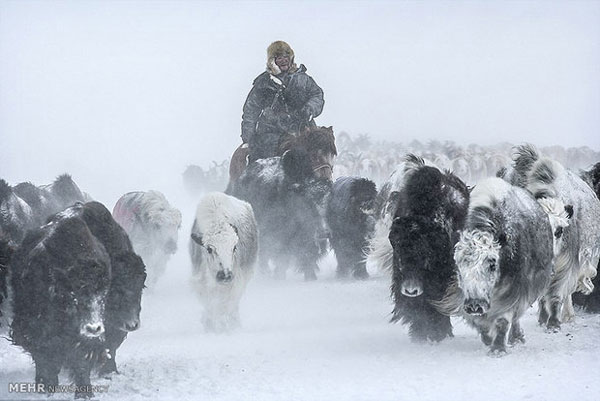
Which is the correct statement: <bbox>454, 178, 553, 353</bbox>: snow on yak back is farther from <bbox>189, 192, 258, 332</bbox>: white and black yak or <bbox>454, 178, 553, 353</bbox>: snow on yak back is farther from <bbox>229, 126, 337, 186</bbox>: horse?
<bbox>229, 126, 337, 186</bbox>: horse

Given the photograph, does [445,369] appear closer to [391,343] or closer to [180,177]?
[391,343]

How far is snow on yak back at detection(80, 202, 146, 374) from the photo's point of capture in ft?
28.8

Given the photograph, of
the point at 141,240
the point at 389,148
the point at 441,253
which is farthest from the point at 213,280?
the point at 389,148

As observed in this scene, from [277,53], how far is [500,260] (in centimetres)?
946

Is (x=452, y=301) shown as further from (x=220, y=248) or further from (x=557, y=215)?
(x=220, y=248)

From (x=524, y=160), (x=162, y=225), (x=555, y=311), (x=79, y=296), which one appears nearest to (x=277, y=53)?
(x=162, y=225)

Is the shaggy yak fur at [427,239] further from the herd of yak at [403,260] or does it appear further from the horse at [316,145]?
the horse at [316,145]

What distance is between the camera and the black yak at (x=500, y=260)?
29.0 ft

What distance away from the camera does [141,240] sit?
52.8ft

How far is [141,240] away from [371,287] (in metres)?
4.33

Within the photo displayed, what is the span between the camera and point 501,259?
9094 millimetres

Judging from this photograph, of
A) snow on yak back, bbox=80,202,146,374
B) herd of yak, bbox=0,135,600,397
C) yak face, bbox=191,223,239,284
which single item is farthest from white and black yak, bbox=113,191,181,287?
snow on yak back, bbox=80,202,146,374

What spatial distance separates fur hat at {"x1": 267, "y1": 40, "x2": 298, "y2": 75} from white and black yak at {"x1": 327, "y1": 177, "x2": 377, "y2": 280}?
2.87 meters

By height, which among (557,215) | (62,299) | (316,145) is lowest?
(62,299)
